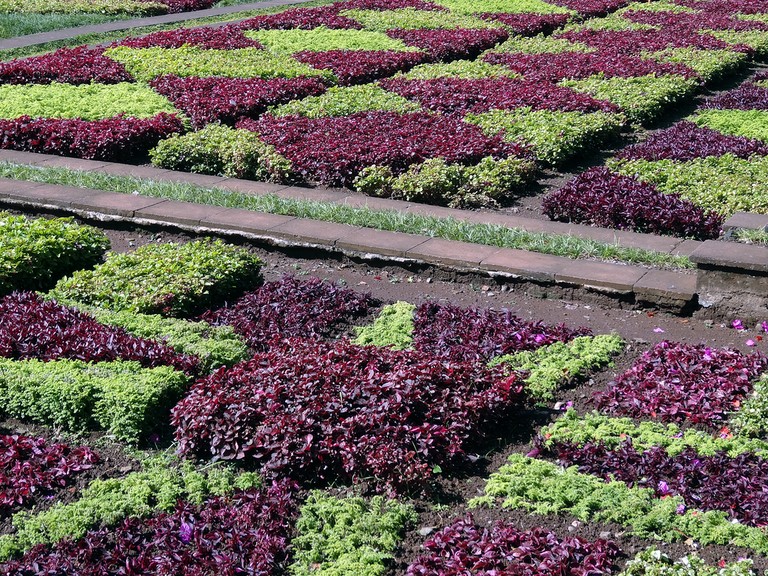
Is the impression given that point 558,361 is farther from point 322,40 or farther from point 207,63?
point 322,40

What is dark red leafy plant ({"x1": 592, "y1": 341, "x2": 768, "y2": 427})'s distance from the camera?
4.64 meters

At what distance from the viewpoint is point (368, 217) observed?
7.21 meters

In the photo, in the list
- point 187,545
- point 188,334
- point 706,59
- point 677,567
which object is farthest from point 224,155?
point 706,59

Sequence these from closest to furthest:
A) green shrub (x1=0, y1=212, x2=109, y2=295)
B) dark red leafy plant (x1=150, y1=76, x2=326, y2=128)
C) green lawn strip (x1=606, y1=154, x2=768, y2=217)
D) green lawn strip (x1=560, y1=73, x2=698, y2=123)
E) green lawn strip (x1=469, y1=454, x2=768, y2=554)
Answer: green lawn strip (x1=469, y1=454, x2=768, y2=554)
green shrub (x1=0, y1=212, x2=109, y2=295)
green lawn strip (x1=606, y1=154, x2=768, y2=217)
dark red leafy plant (x1=150, y1=76, x2=326, y2=128)
green lawn strip (x1=560, y1=73, x2=698, y2=123)

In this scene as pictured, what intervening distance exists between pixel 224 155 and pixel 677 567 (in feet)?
20.6

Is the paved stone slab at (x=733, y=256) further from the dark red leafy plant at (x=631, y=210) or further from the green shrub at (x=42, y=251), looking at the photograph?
the green shrub at (x=42, y=251)

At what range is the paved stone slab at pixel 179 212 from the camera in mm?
7186

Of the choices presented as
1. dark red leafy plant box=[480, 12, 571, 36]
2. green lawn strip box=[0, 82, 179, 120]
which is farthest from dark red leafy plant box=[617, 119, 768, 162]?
dark red leafy plant box=[480, 12, 571, 36]

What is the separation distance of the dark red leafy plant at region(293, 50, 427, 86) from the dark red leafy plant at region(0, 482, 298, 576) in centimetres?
907

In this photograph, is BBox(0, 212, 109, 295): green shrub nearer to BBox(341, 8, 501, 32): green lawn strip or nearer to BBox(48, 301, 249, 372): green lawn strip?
BBox(48, 301, 249, 372): green lawn strip

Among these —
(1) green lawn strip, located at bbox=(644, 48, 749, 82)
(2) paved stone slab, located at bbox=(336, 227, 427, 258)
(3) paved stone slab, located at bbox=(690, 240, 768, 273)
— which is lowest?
(2) paved stone slab, located at bbox=(336, 227, 427, 258)

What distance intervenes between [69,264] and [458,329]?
2640mm

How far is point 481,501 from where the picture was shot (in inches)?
160

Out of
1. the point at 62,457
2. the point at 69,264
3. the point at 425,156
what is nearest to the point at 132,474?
the point at 62,457
